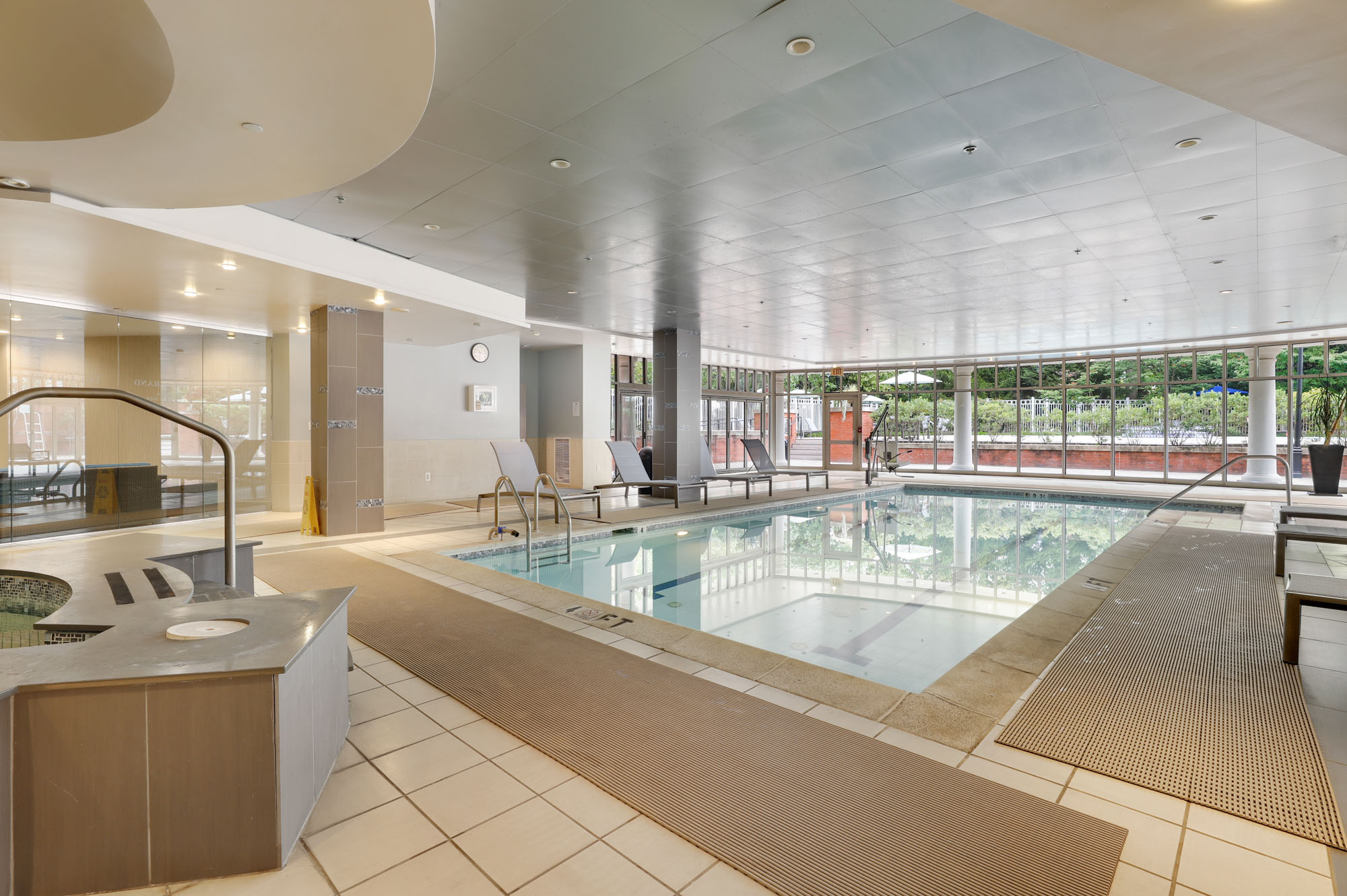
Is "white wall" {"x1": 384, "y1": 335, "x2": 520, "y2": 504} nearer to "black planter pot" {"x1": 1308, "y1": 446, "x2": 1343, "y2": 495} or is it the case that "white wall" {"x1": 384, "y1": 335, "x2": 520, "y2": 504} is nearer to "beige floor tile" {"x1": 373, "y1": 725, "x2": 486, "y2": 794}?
"beige floor tile" {"x1": 373, "y1": 725, "x2": 486, "y2": 794}

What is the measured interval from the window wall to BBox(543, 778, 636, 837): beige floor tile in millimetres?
5978

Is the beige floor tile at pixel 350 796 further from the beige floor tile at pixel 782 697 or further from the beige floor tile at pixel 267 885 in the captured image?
the beige floor tile at pixel 782 697

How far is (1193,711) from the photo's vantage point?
2527mm

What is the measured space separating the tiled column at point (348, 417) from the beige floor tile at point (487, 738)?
16.9 ft

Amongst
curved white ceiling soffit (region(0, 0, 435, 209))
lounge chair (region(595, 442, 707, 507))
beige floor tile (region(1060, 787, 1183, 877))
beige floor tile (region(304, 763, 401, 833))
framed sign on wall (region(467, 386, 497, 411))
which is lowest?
beige floor tile (region(304, 763, 401, 833))

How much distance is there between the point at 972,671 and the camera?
298cm

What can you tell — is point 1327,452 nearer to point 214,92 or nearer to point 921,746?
point 921,746

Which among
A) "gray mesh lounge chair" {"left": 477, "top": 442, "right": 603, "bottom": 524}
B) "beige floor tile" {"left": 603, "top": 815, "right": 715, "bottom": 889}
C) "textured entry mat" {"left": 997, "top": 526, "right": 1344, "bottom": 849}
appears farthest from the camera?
Answer: "gray mesh lounge chair" {"left": 477, "top": 442, "right": 603, "bottom": 524}

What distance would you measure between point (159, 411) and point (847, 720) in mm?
2953

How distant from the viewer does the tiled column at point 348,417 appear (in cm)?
676

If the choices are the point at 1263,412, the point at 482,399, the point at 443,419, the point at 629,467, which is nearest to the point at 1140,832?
the point at 629,467

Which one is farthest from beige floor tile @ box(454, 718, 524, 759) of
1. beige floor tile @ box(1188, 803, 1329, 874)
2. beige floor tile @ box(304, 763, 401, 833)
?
beige floor tile @ box(1188, 803, 1329, 874)

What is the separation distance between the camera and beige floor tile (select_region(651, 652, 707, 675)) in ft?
9.96

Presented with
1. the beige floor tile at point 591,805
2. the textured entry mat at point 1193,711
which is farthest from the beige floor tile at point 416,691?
the textured entry mat at point 1193,711
